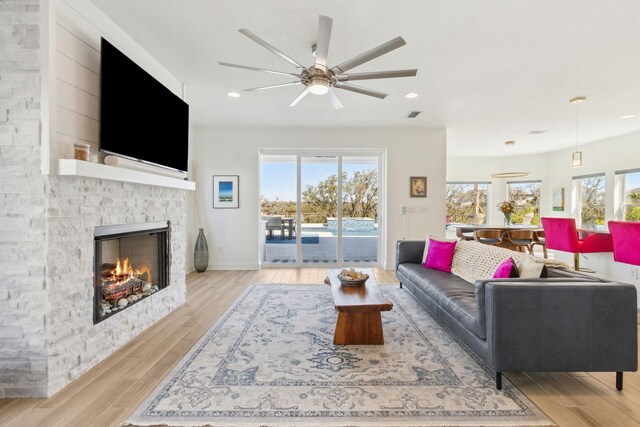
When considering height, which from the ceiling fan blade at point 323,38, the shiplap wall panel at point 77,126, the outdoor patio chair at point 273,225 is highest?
the ceiling fan blade at point 323,38

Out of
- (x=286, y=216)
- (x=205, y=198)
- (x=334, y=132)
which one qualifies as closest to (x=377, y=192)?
(x=334, y=132)

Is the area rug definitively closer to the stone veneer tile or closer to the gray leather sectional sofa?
the gray leather sectional sofa

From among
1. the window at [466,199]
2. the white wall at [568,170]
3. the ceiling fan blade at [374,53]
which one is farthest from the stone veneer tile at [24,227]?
the window at [466,199]

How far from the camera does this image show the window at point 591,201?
23.0 ft

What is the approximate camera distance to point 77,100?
2.33m

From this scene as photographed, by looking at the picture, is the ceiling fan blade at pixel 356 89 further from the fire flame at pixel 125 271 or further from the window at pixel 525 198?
the window at pixel 525 198

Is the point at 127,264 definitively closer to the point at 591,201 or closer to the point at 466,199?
the point at 466,199

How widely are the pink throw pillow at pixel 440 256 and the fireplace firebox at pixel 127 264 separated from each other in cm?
324

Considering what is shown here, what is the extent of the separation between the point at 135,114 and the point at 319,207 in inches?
156

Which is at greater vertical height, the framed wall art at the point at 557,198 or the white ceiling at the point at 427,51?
the white ceiling at the point at 427,51

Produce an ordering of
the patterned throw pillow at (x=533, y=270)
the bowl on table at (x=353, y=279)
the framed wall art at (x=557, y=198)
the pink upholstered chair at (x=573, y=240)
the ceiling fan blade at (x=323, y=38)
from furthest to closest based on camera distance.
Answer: the framed wall art at (x=557, y=198) < the pink upholstered chair at (x=573, y=240) < the bowl on table at (x=353, y=279) < the patterned throw pillow at (x=533, y=270) < the ceiling fan blade at (x=323, y=38)

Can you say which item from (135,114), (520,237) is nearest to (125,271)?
(135,114)

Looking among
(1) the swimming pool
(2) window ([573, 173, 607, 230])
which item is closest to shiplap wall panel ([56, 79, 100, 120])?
(1) the swimming pool

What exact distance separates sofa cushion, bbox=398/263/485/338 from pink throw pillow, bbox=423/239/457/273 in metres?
0.12
